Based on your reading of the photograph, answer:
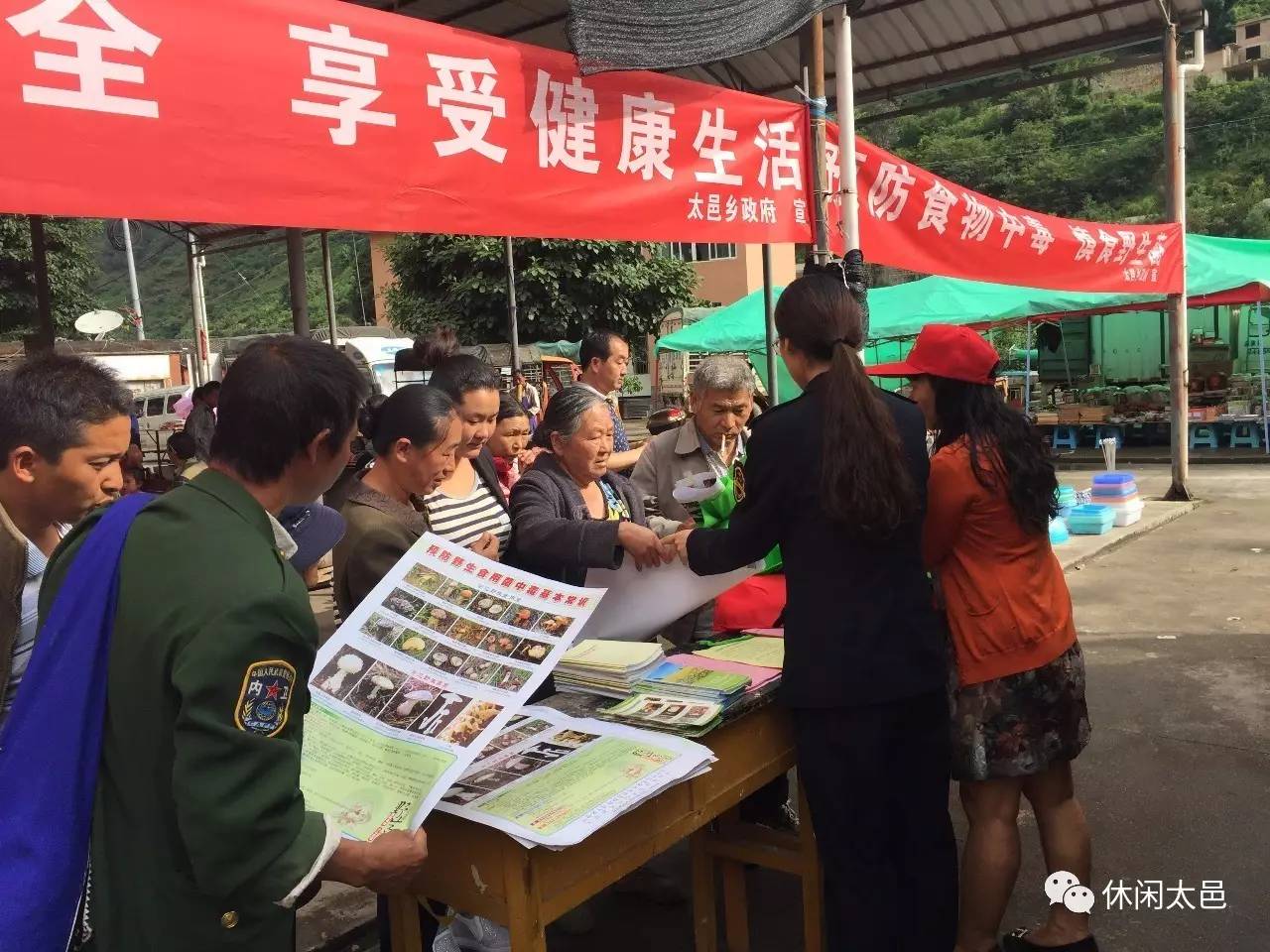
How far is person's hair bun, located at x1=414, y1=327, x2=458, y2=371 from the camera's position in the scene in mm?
3963

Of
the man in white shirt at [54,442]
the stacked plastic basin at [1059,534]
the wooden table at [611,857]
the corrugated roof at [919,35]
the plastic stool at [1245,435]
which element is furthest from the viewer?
the plastic stool at [1245,435]

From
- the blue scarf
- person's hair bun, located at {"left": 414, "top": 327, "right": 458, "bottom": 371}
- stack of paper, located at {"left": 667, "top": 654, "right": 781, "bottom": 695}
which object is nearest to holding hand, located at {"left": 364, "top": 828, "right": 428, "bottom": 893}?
the blue scarf

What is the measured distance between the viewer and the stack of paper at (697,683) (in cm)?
188

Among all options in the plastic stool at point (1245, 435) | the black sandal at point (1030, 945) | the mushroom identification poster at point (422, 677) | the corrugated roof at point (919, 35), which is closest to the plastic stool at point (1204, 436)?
the plastic stool at point (1245, 435)

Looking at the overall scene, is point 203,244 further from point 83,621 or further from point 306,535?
point 83,621

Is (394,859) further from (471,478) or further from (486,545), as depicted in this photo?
(471,478)

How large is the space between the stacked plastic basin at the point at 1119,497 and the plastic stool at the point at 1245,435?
5264 mm

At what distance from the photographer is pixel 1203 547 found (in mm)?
6988

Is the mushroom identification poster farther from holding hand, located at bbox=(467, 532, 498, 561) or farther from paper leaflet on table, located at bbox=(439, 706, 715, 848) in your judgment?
holding hand, located at bbox=(467, 532, 498, 561)

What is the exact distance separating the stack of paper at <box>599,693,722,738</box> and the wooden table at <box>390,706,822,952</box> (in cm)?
6

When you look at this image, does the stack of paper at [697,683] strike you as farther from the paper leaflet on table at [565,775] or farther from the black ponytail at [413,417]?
the black ponytail at [413,417]

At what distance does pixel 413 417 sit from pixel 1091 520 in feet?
22.8

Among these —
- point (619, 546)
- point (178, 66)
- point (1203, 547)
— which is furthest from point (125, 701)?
point (1203, 547)

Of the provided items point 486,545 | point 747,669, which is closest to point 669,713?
point 747,669
